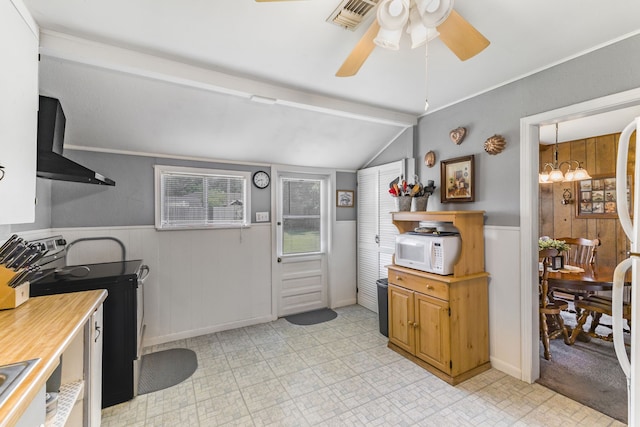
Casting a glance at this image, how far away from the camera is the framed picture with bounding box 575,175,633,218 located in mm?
4293

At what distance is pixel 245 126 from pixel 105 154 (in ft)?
4.61

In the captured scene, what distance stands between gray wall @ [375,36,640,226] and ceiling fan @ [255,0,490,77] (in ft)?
3.74

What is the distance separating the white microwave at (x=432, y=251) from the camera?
8.04ft

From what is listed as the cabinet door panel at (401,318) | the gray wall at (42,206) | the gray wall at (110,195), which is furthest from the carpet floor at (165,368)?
the cabinet door panel at (401,318)

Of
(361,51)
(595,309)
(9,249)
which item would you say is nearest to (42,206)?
(9,249)

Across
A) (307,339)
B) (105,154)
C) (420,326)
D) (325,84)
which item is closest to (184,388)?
(307,339)

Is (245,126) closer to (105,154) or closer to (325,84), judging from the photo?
(325,84)

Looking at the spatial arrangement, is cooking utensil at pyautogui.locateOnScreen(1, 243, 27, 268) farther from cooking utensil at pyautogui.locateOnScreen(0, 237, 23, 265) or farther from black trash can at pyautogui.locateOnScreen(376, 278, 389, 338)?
black trash can at pyautogui.locateOnScreen(376, 278, 389, 338)

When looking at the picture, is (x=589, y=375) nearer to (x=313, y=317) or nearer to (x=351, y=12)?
(x=313, y=317)

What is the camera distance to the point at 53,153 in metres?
1.81

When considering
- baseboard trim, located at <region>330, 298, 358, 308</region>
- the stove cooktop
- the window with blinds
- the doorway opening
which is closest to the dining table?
the doorway opening

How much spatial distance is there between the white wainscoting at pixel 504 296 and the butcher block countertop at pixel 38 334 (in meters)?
2.94

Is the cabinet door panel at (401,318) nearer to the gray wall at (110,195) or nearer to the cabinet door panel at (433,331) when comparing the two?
the cabinet door panel at (433,331)

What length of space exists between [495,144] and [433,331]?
171 cm
